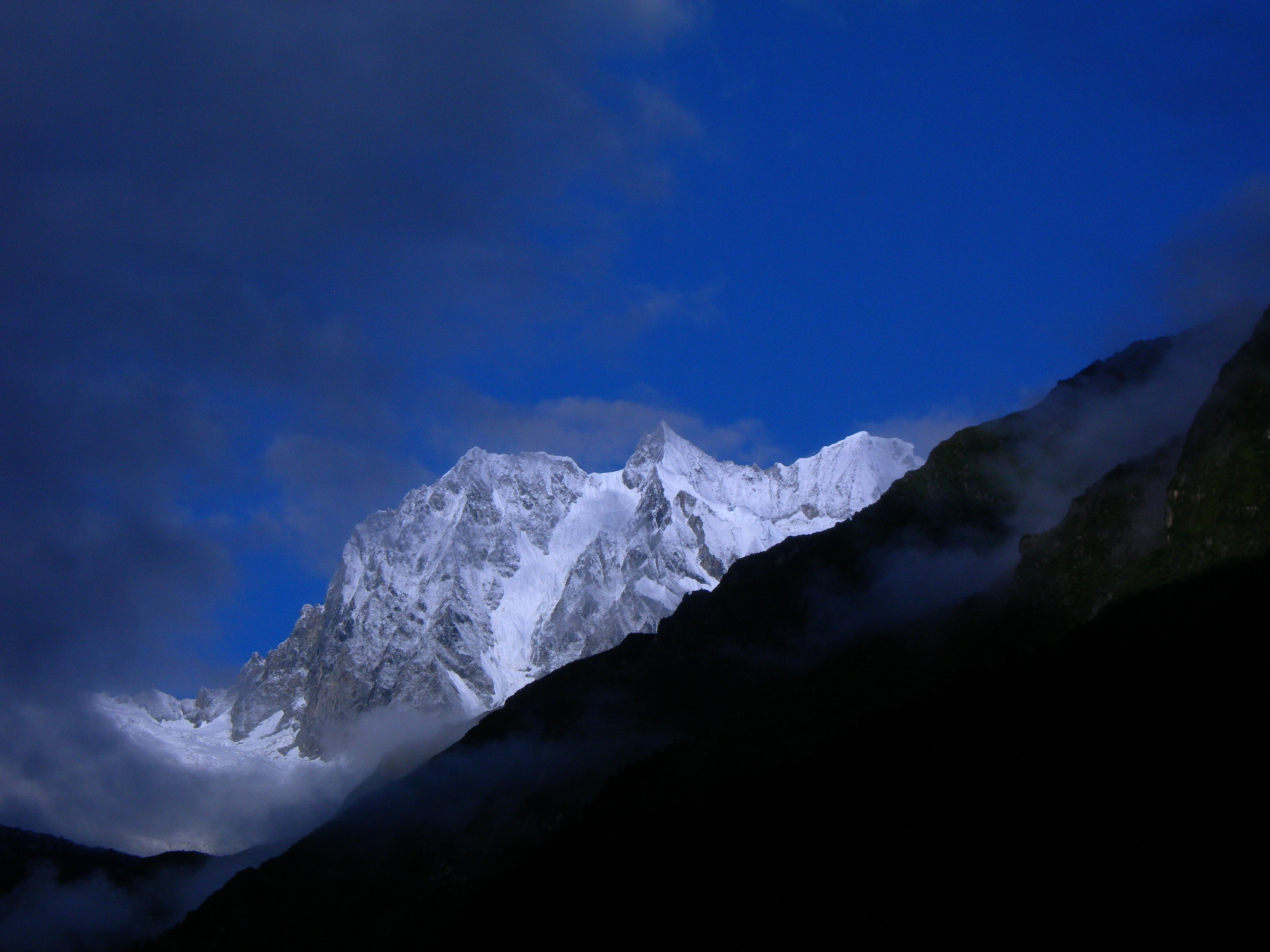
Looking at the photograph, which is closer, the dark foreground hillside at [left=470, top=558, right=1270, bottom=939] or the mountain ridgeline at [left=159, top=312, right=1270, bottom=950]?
the dark foreground hillside at [left=470, top=558, right=1270, bottom=939]

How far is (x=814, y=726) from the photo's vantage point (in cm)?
13850

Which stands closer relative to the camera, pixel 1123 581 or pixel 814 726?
pixel 1123 581

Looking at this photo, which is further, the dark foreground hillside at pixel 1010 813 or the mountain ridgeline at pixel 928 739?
the mountain ridgeline at pixel 928 739

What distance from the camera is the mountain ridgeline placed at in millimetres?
84125

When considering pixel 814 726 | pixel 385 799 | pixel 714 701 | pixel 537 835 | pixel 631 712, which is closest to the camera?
pixel 814 726

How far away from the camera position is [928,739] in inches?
4210

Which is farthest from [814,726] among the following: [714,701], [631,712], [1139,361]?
[1139,361]

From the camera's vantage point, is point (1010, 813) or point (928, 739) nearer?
point (1010, 813)

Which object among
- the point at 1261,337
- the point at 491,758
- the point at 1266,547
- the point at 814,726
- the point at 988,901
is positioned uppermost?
the point at 491,758

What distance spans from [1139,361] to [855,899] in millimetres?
116695

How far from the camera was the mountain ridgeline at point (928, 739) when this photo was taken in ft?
276

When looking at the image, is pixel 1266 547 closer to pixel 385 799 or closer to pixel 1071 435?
pixel 1071 435

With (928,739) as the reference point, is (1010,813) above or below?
below

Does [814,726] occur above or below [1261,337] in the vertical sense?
Result: below
